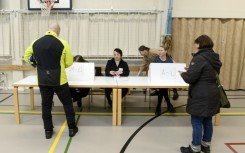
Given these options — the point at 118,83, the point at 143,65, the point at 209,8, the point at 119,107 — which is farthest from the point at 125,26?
the point at 119,107

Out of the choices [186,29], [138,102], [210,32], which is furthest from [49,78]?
[210,32]

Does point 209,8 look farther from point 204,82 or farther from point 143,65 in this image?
point 204,82

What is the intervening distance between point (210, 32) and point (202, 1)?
730 mm

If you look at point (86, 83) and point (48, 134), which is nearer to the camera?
point (48, 134)

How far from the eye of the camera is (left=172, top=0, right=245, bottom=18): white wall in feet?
19.3

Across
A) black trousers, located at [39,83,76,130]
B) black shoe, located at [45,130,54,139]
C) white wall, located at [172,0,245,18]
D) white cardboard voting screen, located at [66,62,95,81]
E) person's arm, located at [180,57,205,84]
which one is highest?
white wall, located at [172,0,245,18]

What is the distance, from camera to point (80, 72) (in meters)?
3.95

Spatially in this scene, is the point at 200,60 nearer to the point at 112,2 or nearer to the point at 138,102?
the point at 138,102

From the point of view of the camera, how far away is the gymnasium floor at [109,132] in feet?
10.0

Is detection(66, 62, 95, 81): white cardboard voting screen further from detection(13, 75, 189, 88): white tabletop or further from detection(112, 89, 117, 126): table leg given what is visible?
detection(112, 89, 117, 126): table leg

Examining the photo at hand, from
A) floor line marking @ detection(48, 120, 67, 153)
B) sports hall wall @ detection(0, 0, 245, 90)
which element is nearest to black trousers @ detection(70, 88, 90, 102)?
floor line marking @ detection(48, 120, 67, 153)

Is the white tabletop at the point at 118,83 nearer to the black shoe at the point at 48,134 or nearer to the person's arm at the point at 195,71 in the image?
the black shoe at the point at 48,134

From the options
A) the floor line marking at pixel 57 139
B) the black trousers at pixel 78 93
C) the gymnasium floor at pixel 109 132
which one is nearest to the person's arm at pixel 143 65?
the gymnasium floor at pixel 109 132

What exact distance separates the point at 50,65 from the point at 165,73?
1730 millimetres
